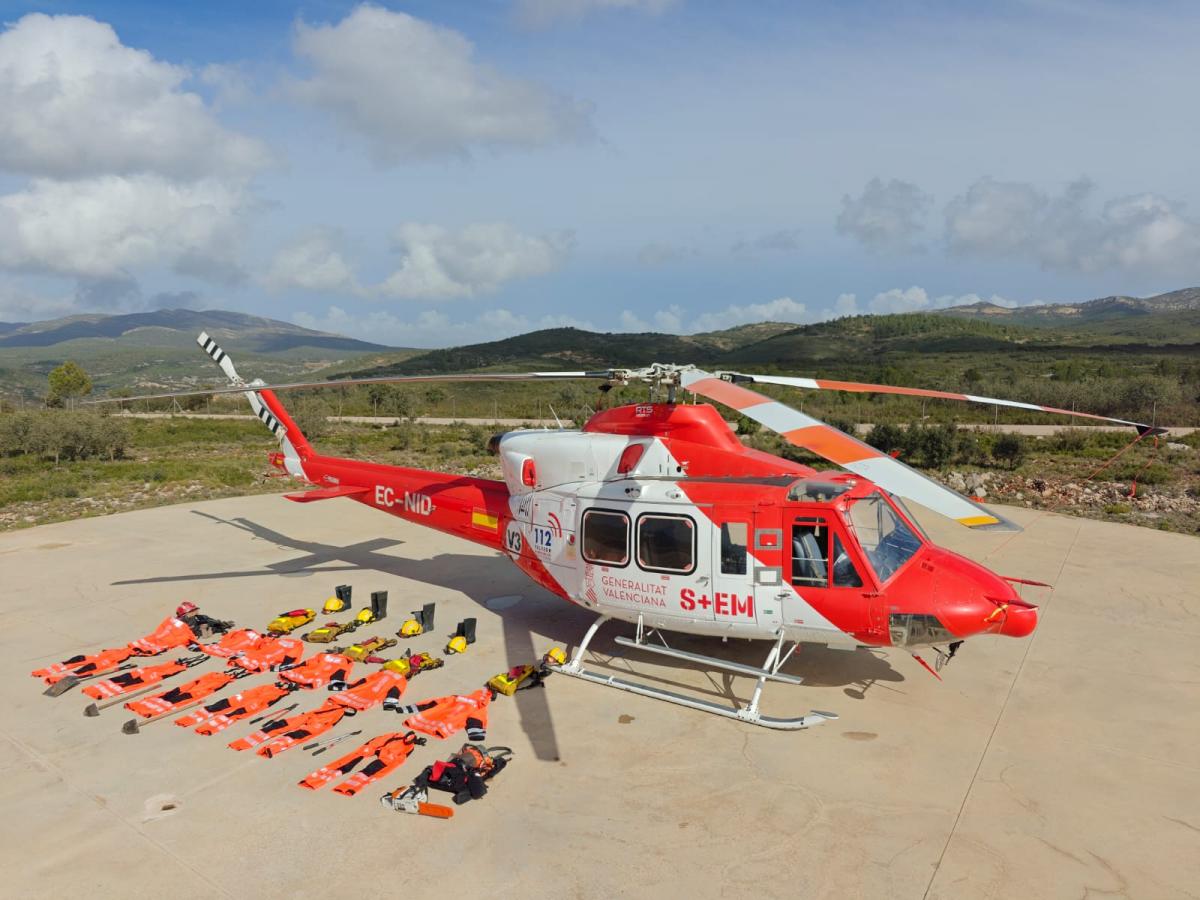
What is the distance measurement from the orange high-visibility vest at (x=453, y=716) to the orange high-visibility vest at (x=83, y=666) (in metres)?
4.19

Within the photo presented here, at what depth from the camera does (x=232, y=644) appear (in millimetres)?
9031

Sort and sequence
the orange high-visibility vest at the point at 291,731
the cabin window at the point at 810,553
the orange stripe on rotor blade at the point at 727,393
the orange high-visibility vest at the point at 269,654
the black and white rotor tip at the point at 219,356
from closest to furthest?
the orange stripe on rotor blade at the point at 727,393
the orange high-visibility vest at the point at 291,731
the cabin window at the point at 810,553
the orange high-visibility vest at the point at 269,654
the black and white rotor tip at the point at 219,356

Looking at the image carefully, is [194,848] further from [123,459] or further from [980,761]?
[123,459]

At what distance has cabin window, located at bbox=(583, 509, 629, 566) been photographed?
832 centimetres

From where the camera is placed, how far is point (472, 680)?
8.27 meters

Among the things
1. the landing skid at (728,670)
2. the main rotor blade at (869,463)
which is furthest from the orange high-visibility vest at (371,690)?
the main rotor blade at (869,463)

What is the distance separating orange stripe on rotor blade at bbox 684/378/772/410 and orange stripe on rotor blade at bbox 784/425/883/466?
0.81 metres

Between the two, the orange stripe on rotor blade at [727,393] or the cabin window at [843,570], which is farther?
the cabin window at [843,570]

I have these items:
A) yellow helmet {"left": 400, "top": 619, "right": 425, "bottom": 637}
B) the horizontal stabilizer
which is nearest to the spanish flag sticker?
yellow helmet {"left": 400, "top": 619, "right": 425, "bottom": 637}

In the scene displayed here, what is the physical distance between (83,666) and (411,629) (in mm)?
3800

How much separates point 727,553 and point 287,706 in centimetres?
505

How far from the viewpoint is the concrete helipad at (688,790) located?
5.11m

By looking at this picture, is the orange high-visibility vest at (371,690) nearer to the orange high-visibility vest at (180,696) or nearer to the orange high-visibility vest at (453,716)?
the orange high-visibility vest at (453,716)

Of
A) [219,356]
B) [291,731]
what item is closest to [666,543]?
[291,731]
